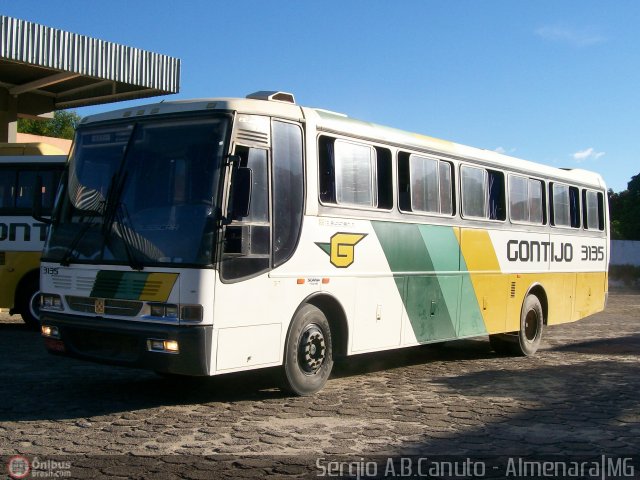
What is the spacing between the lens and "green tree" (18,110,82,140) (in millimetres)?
52625

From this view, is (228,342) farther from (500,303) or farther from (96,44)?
(96,44)

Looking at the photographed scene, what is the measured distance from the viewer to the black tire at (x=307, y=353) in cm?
859

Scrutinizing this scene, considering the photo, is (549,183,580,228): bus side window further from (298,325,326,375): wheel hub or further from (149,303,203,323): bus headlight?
(149,303,203,323): bus headlight

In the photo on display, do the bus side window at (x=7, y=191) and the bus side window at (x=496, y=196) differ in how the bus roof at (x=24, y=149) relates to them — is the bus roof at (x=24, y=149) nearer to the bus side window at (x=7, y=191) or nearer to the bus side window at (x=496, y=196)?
the bus side window at (x=7, y=191)

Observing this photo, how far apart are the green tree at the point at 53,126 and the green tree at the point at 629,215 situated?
36309 millimetres

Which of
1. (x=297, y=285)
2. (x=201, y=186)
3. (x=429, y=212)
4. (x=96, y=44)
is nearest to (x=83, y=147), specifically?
(x=201, y=186)

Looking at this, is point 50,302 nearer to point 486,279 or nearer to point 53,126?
A: point 486,279

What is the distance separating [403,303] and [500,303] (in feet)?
9.76

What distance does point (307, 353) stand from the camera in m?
8.86

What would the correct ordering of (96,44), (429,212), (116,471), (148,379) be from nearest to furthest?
(116,471)
(148,379)
(429,212)
(96,44)

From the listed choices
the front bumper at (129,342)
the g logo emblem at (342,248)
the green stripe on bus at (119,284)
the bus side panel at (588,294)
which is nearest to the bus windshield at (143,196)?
the green stripe on bus at (119,284)

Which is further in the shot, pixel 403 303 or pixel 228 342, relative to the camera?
pixel 403 303

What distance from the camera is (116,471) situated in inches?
231

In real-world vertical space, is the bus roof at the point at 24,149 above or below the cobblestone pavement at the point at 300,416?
above
